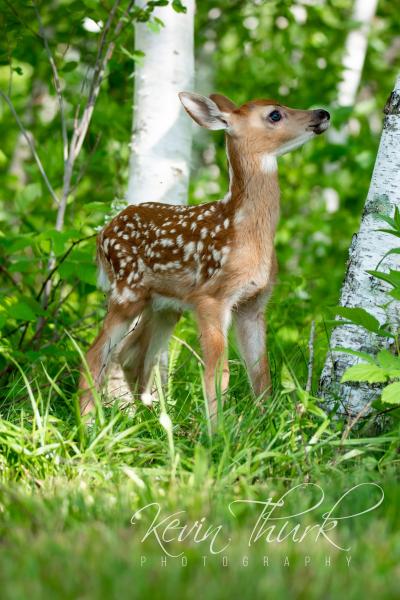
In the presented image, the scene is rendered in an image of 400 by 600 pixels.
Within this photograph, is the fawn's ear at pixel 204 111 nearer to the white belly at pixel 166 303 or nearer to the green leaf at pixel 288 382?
the white belly at pixel 166 303

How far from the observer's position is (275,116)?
4.76 m

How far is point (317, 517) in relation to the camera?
10.2ft

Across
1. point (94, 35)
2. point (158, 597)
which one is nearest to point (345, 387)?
point (158, 597)

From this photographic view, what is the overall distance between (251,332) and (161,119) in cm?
163

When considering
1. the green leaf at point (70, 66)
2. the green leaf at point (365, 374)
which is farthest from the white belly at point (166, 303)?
the green leaf at point (70, 66)

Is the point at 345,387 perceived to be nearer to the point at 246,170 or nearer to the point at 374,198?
the point at 374,198

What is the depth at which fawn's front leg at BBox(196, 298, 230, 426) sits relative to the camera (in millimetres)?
4457

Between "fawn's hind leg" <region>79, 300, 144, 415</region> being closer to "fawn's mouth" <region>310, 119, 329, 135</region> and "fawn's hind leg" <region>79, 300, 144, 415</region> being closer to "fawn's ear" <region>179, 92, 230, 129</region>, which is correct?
"fawn's ear" <region>179, 92, 230, 129</region>

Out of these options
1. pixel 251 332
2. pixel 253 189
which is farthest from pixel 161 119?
pixel 251 332

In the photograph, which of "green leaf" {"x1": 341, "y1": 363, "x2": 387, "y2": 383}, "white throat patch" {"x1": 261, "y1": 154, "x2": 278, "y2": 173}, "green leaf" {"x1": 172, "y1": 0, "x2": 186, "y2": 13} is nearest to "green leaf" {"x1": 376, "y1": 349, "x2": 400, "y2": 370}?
"green leaf" {"x1": 341, "y1": 363, "x2": 387, "y2": 383}

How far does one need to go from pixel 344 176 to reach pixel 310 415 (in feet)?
25.3

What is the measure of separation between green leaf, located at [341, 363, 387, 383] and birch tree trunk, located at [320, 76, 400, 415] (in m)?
0.59

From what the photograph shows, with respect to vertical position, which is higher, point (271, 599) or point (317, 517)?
point (271, 599)

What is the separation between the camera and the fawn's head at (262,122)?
471cm
